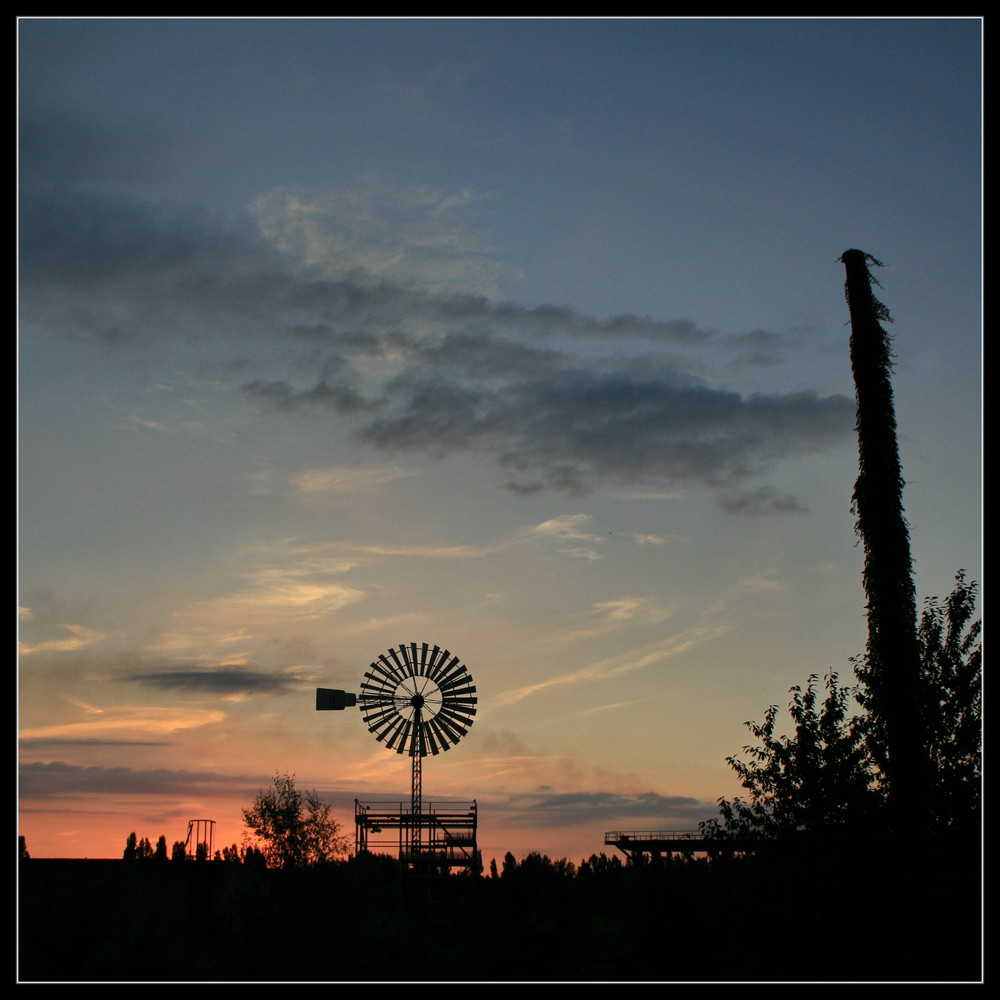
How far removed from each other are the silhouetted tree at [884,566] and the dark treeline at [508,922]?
5.12m

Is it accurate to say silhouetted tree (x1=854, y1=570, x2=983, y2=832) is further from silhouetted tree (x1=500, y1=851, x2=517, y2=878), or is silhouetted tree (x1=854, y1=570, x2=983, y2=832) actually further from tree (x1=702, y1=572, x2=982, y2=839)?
silhouetted tree (x1=500, y1=851, x2=517, y2=878)

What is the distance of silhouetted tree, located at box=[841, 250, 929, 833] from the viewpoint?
30.4 metres

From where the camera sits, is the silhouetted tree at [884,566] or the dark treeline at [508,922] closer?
the dark treeline at [508,922]

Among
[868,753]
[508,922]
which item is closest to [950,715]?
[868,753]

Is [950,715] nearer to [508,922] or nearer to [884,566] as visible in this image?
[884,566]

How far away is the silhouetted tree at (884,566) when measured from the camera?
99.7 ft

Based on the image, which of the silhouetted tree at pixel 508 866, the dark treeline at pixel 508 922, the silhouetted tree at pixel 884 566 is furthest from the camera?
the silhouetted tree at pixel 508 866

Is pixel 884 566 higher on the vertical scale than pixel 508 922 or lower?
higher

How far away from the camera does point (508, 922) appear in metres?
40.5

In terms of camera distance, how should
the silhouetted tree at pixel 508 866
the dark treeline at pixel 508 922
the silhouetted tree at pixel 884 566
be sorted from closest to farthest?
1. the dark treeline at pixel 508 922
2. the silhouetted tree at pixel 884 566
3. the silhouetted tree at pixel 508 866

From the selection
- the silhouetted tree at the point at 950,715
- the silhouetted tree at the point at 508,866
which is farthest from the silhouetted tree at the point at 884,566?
the silhouetted tree at the point at 508,866

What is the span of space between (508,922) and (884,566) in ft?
66.1

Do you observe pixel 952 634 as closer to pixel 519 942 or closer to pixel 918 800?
pixel 918 800

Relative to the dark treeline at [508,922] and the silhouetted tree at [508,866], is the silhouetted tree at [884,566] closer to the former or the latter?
the dark treeline at [508,922]
